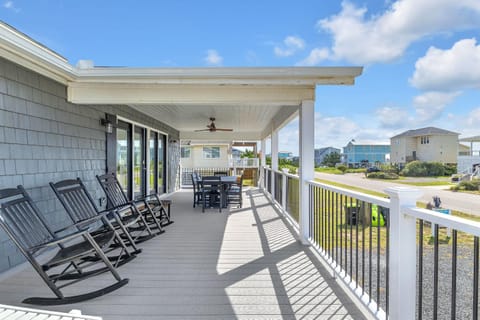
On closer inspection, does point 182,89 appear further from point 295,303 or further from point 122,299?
point 295,303

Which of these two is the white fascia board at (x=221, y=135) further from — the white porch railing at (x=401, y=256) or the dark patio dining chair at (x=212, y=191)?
the white porch railing at (x=401, y=256)

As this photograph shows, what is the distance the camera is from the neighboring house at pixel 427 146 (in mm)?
33156

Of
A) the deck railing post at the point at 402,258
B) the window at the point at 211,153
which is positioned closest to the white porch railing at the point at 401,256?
the deck railing post at the point at 402,258

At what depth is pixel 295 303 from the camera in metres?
2.44

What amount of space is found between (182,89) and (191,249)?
2190 millimetres

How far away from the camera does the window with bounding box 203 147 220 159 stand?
21103 mm

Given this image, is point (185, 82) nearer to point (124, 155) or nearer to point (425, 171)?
point (124, 155)

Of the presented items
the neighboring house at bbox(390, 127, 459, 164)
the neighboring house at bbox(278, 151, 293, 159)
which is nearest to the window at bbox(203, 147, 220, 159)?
the neighboring house at bbox(278, 151, 293, 159)

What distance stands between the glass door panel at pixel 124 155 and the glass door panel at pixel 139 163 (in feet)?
0.90

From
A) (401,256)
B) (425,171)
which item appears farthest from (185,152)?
(425,171)

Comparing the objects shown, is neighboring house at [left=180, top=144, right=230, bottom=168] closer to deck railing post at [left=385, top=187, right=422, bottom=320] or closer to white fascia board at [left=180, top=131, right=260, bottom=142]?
white fascia board at [left=180, top=131, right=260, bottom=142]

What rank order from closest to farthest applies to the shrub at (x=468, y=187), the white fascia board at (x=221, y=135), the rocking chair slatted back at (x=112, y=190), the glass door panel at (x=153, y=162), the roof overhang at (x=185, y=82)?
the roof overhang at (x=185, y=82)
the rocking chair slatted back at (x=112, y=190)
the glass door panel at (x=153, y=162)
the white fascia board at (x=221, y=135)
the shrub at (x=468, y=187)

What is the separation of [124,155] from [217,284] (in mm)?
4560

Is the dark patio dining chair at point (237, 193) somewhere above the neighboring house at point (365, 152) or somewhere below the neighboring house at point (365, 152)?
below
